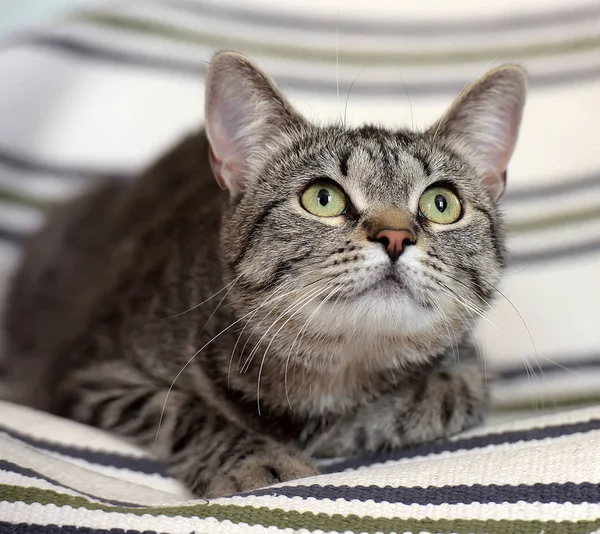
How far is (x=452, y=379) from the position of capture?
1.35 m

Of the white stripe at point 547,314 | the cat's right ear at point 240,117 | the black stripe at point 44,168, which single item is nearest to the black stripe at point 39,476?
the cat's right ear at point 240,117

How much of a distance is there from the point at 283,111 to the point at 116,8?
4.22 ft

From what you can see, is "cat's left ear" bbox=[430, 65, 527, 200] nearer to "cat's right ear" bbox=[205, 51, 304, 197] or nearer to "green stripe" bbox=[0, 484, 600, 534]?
"cat's right ear" bbox=[205, 51, 304, 197]

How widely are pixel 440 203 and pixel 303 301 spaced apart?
286 mm

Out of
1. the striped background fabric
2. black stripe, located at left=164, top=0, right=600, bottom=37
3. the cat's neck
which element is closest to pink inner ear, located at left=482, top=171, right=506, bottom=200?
the cat's neck

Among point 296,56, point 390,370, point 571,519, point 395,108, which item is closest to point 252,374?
point 390,370

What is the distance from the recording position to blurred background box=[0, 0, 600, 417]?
7.00ft

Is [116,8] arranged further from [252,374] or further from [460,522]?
[460,522]

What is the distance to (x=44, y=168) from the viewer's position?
226 centimetres

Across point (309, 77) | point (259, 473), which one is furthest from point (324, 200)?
point (309, 77)

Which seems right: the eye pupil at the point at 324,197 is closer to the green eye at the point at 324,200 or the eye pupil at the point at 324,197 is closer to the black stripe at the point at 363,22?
the green eye at the point at 324,200

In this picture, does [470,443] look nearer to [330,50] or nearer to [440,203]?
[440,203]

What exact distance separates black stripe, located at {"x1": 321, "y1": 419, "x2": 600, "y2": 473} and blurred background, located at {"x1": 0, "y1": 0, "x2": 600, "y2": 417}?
849mm

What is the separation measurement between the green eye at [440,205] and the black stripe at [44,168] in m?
1.29
